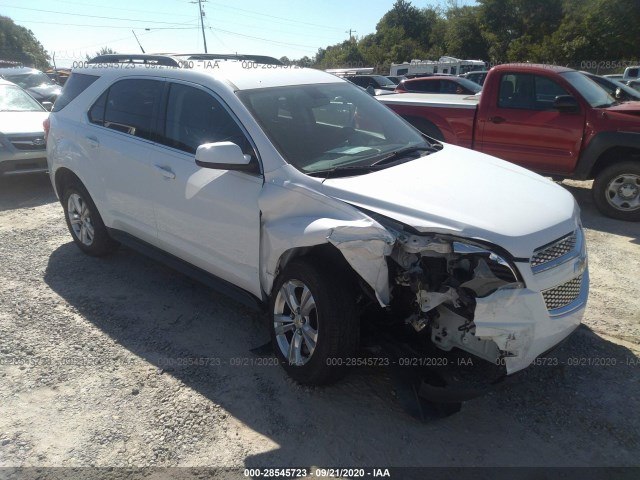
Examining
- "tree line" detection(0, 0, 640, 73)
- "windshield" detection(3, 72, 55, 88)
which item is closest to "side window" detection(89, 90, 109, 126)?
"windshield" detection(3, 72, 55, 88)

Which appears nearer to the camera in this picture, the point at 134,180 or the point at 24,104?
the point at 134,180

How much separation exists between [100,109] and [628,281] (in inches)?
200

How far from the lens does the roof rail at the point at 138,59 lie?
4337 mm

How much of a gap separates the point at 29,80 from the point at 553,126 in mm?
13897

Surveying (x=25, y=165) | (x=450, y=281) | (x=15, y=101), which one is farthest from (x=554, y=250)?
(x=15, y=101)

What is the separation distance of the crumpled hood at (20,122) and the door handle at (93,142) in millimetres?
4251

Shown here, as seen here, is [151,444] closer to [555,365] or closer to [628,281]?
[555,365]

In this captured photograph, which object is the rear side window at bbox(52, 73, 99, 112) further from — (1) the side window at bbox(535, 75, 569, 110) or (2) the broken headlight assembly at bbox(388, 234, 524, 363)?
(1) the side window at bbox(535, 75, 569, 110)

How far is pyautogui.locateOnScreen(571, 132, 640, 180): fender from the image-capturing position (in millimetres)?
6215

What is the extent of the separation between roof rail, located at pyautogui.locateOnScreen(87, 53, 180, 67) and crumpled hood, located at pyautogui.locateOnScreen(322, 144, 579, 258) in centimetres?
222

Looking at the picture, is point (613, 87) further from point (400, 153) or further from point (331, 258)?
point (331, 258)

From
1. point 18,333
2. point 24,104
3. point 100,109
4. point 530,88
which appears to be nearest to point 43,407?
point 18,333

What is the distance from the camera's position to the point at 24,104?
30.4 ft

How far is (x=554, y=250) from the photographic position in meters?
2.79
